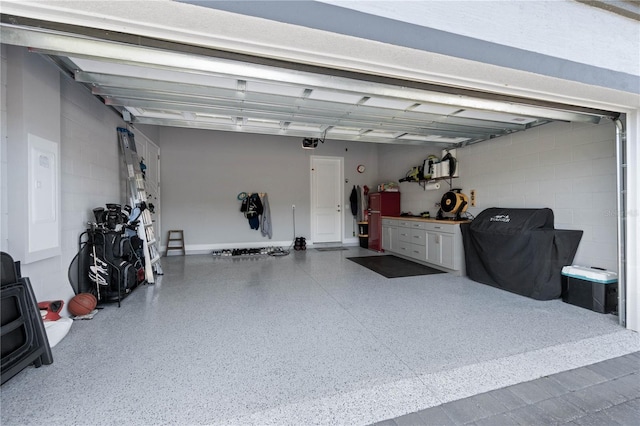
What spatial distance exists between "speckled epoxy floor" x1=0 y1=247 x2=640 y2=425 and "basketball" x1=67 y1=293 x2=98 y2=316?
0.14 meters

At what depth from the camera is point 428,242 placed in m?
4.98

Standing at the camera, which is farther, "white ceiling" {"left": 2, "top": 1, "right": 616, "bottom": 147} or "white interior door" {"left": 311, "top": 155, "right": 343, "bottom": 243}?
"white interior door" {"left": 311, "top": 155, "right": 343, "bottom": 243}

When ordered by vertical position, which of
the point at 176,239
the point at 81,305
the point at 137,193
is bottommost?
the point at 81,305

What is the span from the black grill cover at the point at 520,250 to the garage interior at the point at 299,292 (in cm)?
18

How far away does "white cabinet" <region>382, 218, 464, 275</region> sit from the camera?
4406mm

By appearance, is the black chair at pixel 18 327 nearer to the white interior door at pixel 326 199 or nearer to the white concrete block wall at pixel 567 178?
the white concrete block wall at pixel 567 178

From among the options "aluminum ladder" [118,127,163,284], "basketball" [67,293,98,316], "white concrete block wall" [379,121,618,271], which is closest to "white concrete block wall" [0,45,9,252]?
"basketball" [67,293,98,316]

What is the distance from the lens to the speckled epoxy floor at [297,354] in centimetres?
155

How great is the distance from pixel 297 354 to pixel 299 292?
1.53 metres

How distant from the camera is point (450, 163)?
5.07 meters

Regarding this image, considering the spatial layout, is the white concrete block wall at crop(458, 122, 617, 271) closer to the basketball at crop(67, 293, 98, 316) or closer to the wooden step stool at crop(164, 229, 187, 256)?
Answer: the basketball at crop(67, 293, 98, 316)

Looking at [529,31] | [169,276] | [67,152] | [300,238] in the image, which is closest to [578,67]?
[529,31]

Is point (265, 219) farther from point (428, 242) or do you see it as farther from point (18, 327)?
point (18, 327)

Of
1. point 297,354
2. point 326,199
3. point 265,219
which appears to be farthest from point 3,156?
point 326,199
